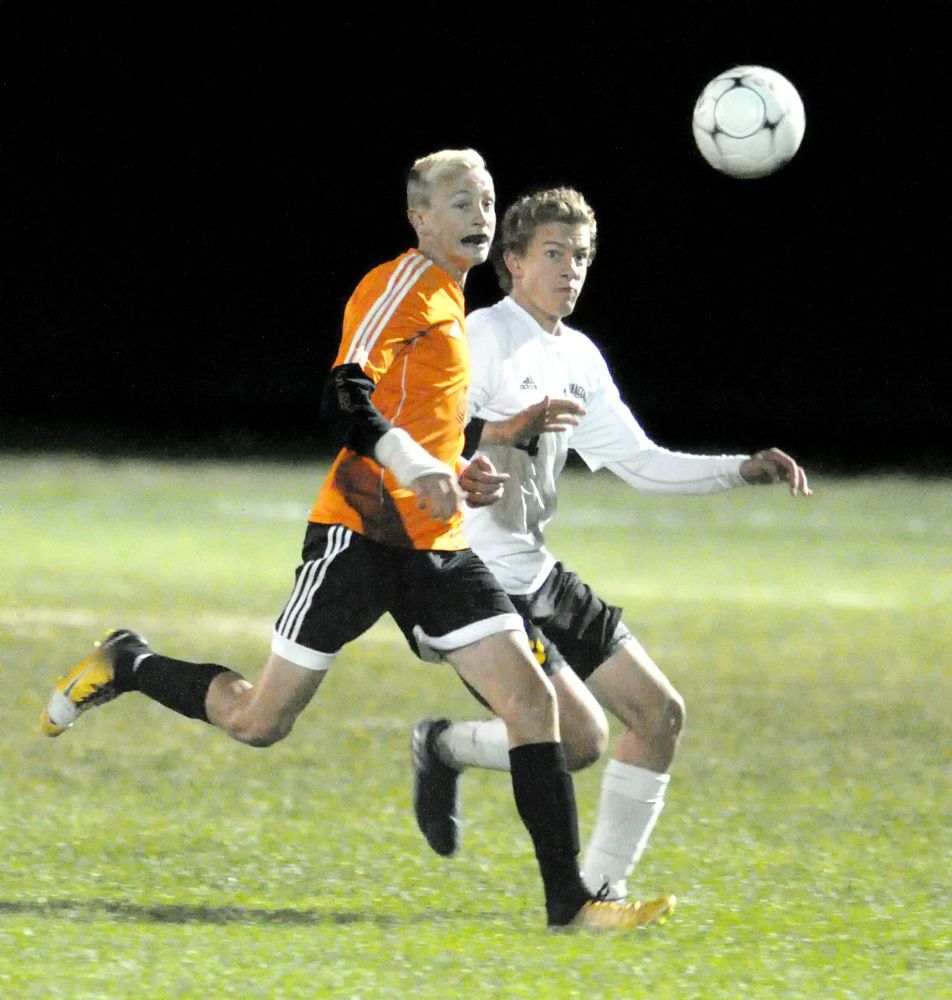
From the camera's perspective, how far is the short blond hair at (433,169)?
15.7 feet

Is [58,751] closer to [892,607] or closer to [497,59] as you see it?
[892,607]

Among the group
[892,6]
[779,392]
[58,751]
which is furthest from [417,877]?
[892,6]

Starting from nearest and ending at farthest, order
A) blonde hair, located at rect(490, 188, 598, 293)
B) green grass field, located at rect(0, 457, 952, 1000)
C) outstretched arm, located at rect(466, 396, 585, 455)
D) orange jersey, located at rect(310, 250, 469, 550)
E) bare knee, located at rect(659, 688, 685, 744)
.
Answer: green grass field, located at rect(0, 457, 952, 1000) < orange jersey, located at rect(310, 250, 469, 550) < outstretched arm, located at rect(466, 396, 585, 455) < bare knee, located at rect(659, 688, 685, 744) < blonde hair, located at rect(490, 188, 598, 293)

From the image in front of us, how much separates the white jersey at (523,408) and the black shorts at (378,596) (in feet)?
1.14

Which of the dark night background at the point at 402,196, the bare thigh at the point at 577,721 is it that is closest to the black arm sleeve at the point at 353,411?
the bare thigh at the point at 577,721

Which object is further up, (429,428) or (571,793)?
(429,428)

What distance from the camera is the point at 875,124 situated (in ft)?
81.5

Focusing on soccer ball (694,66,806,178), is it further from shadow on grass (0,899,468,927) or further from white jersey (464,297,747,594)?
shadow on grass (0,899,468,927)

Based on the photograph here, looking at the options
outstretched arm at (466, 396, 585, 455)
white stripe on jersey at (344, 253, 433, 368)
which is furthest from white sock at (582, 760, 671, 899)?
white stripe on jersey at (344, 253, 433, 368)

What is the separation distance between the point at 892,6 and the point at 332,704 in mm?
18840

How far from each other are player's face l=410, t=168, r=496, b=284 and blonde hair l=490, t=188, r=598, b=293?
0.27m

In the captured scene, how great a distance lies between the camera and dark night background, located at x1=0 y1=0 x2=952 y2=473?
80.8 feet

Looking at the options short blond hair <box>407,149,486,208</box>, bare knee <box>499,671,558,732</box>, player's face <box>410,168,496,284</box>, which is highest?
short blond hair <box>407,149,486,208</box>

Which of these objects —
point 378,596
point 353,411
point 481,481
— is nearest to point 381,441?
point 353,411
